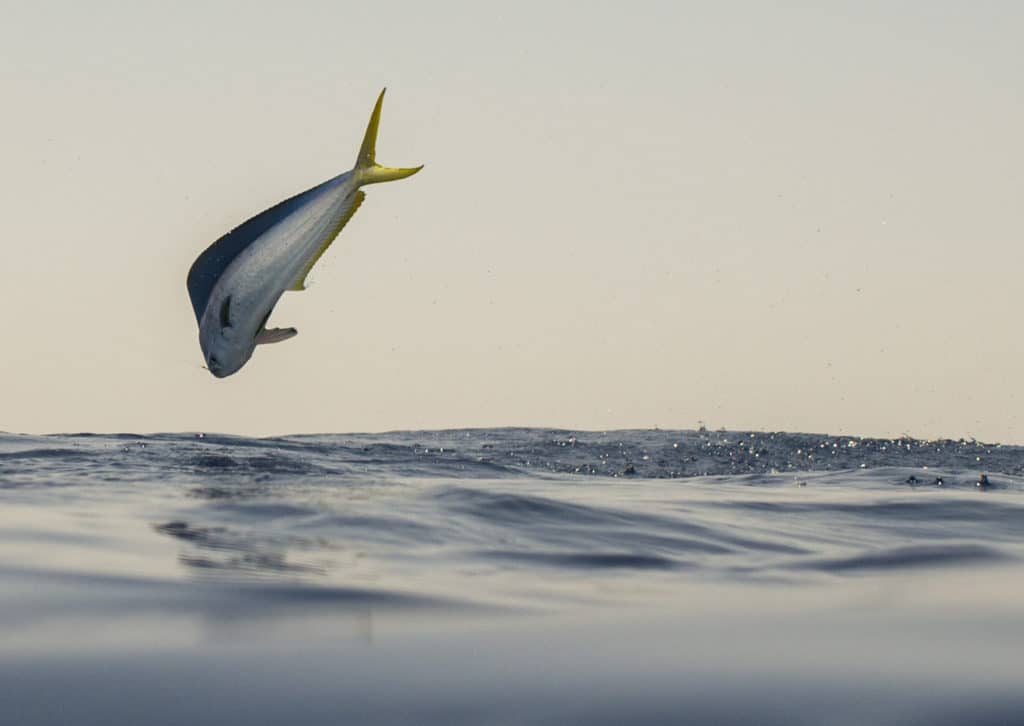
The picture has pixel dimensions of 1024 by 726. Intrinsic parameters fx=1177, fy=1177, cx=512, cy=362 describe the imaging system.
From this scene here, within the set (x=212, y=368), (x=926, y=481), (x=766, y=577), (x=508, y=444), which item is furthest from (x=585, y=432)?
(x=766, y=577)

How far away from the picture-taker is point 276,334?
7988mm

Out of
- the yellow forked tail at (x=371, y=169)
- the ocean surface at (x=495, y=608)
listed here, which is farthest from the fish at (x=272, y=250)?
the ocean surface at (x=495, y=608)

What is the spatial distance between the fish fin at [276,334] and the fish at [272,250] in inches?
8.5

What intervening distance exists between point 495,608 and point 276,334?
5.08 meters

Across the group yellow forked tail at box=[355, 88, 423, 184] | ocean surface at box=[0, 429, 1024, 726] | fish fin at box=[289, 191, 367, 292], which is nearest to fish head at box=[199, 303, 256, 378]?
fish fin at box=[289, 191, 367, 292]

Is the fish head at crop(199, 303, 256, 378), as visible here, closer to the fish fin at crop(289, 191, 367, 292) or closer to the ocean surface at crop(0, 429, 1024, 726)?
the fish fin at crop(289, 191, 367, 292)

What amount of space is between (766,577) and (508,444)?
24.9 metres

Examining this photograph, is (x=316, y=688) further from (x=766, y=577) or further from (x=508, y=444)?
(x=508, y=444)

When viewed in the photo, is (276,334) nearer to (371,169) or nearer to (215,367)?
(215,367)

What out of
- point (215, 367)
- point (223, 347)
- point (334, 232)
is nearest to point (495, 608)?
point (334, 232)

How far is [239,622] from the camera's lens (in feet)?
9.12

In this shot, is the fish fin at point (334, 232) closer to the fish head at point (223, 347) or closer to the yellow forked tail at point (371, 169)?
the yellow forked tail at point (371, 169)

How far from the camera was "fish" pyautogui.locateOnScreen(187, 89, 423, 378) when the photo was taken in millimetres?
7125

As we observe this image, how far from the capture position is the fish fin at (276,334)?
314 inches
